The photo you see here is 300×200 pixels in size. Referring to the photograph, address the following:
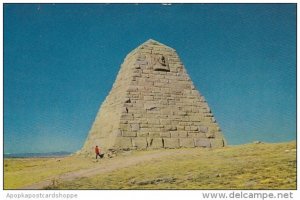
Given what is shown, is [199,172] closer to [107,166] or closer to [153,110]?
[107,166]

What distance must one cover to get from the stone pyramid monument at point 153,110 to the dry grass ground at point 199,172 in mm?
1773

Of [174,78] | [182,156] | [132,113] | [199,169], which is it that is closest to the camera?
[199,169]

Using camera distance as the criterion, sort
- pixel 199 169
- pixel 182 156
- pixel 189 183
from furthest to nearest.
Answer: pixel 182 156, pixel 199 169, pixel 189 183

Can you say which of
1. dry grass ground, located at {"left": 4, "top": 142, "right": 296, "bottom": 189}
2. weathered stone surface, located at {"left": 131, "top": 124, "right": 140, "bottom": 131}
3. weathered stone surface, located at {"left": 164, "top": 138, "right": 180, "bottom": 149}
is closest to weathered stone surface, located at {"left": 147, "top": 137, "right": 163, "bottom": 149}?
weathered stone surface, located at {"left": 164, "top": 138, "right": 180, "bottom": 149}

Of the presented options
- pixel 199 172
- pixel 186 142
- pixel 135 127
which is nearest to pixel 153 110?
pixel 135 127

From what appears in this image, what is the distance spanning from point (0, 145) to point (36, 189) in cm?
168

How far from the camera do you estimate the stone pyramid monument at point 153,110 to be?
1670 centimetres

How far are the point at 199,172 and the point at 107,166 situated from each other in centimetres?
314

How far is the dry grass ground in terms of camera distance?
1102 cm

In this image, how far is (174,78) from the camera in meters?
18.7

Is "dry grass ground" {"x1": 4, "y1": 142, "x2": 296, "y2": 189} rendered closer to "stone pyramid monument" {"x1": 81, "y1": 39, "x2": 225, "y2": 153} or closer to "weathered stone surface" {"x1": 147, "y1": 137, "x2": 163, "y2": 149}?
"weathered stone surface" {"x1": 147, "y1": 137, "x2": 163, "y2": 149}

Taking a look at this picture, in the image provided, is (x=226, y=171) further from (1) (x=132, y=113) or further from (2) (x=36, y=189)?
(1) (x=132, y=113)

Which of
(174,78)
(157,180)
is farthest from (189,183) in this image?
(174,78)

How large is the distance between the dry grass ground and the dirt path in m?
0.12
